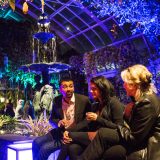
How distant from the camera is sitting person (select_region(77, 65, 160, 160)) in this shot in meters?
2.88

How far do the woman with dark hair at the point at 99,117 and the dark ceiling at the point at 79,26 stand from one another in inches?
539

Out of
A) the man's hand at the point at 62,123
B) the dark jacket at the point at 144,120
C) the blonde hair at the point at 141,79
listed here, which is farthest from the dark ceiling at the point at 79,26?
the dark jacket at the point at 144,120

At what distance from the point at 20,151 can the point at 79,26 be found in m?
17.8

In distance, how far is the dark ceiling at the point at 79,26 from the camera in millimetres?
18250

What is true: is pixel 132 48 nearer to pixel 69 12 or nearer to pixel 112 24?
pixel 112 24

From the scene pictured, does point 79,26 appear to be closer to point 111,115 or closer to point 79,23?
point 79,23

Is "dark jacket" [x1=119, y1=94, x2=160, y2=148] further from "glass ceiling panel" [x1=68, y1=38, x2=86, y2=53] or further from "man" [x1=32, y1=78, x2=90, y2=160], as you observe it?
"glass ceiling panel" [x1=68, y1=38, x2=86, y2=53]

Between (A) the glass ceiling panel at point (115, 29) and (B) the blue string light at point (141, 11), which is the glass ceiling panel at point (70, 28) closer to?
(A) the glass ceiling panel at point (115, 29)

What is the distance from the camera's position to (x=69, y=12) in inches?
822

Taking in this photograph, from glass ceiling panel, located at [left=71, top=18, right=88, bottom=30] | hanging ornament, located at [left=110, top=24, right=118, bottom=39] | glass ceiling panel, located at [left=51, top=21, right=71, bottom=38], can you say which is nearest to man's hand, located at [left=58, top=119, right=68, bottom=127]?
hanging ornament, located at [left=110, top=24, right=118, bottom=39]

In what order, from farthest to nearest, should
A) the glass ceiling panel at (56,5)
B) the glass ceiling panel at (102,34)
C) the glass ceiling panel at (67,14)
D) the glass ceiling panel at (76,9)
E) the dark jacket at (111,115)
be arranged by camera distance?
the glass ceiling panel at (67,14)
the glass ceiling panel at (56,5)
the glass ceiling panel at (102,34)
the glass ceiling panel at (76,9)
the dark jacket at (111,115)

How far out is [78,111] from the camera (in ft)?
13.3

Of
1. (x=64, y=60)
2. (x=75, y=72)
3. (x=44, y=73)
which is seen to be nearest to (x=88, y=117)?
(x=44, y=73)

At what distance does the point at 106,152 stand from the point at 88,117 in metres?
0.51
